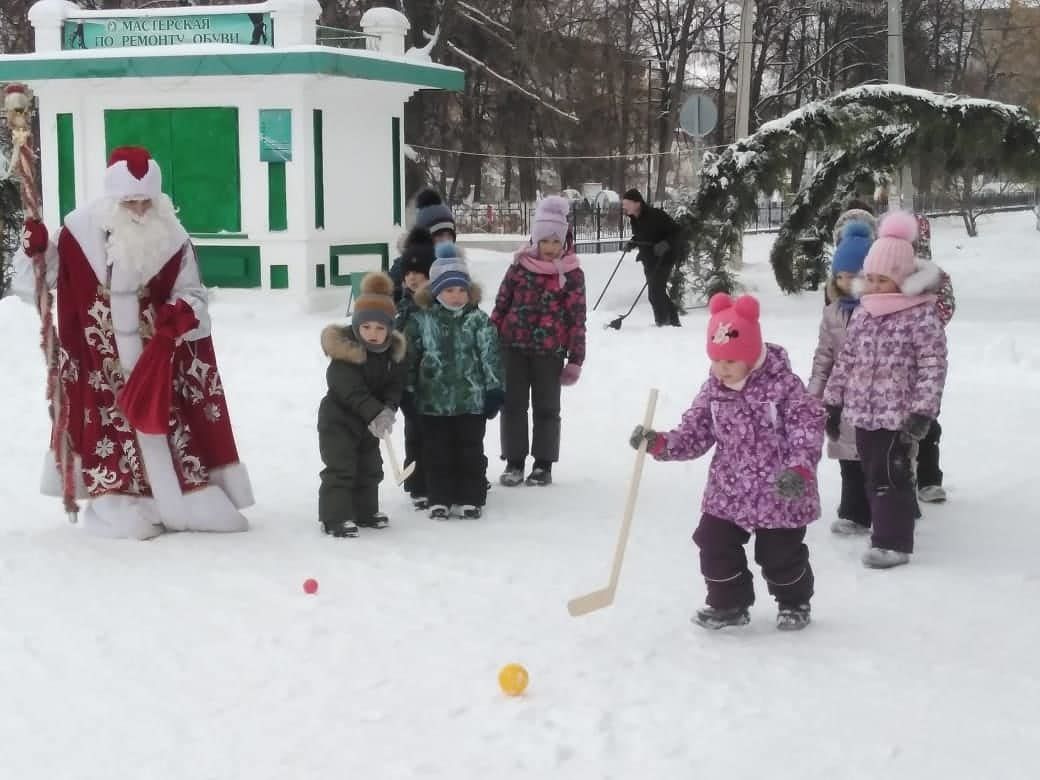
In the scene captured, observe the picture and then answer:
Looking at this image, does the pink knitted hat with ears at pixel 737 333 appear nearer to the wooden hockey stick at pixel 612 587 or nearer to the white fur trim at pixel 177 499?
the wooden hockey stick at pixel 612 587

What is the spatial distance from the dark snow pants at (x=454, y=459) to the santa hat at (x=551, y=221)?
1.20 metres

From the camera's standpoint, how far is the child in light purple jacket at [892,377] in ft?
19.2

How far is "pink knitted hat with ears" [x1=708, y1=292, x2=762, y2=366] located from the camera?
481 cm

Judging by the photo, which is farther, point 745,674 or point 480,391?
point 480,391

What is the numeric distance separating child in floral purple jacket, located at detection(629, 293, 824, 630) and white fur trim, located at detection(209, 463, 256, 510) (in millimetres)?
2273

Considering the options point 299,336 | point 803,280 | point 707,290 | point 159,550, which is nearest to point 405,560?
point 159,550

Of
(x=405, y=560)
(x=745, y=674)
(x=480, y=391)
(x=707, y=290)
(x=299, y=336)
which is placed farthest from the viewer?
(x=707, y=290)

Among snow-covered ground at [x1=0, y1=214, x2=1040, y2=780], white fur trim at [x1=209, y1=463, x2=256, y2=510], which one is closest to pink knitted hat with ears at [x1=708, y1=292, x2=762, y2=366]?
snow-covered ground at [x1=0, y1=214, x2=1040, y2=780]

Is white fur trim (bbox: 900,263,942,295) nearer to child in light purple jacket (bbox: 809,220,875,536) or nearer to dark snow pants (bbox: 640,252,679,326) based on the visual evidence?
child in light purple jacket (bbox: 809,220,875,536)

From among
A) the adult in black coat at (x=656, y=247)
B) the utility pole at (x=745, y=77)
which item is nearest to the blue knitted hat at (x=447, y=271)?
the adult in black coat at (x=656, y=247)

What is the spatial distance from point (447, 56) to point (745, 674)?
22690 millimetres

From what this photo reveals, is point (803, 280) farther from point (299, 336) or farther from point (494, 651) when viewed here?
point (494, 651)

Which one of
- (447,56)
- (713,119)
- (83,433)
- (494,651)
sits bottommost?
(494,651)

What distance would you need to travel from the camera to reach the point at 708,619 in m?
5.00
